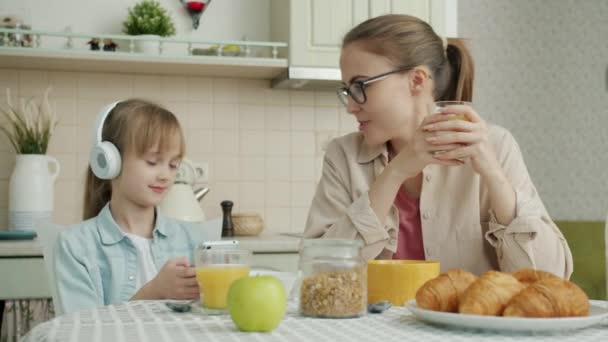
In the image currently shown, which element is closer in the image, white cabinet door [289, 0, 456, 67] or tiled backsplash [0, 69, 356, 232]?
white cabinet door [289, 0, 456, 67]

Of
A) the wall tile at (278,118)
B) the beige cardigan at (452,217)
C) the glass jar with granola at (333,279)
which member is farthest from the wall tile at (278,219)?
the glass jar with granola at (333,279)

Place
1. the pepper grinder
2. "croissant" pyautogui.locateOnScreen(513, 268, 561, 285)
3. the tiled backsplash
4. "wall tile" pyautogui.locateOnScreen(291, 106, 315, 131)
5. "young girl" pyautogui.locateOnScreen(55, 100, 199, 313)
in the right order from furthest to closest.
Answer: "wall tile" pyautogui.locateOnScreen(291, 106, 315, 131), the tiled backsplash, the pepper grinder, "young girl" pyautogui.locateOnScreen(55, 100, 199, 313), "croissant" pyautogui.locateOnScreen(513, 268, 561, 285)

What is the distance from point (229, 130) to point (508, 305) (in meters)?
2.41

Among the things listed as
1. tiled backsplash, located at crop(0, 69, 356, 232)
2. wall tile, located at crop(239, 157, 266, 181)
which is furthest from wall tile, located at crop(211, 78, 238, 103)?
wall tile, located at crop(239, 157, 266, 181)

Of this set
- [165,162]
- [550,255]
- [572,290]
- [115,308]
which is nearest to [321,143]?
[165,162]

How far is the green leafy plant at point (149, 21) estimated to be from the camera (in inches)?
120

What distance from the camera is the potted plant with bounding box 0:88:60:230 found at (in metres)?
2.89

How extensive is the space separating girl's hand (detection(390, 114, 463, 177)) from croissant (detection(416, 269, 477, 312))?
482 millimetres

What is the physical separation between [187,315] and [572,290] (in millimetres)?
542

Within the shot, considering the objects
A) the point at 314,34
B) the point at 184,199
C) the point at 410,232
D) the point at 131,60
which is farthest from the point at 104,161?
the point at 314,34

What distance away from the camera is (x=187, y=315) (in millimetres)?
1150

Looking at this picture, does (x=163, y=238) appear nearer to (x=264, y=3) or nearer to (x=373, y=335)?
(x=373, y=335)

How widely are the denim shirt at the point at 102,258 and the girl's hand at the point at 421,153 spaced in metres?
0.71

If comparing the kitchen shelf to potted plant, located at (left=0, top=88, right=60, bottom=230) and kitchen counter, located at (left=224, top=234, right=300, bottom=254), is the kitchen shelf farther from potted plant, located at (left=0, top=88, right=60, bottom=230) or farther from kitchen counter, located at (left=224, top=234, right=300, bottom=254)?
kitchen counter, located at (left=224, top=234, right=300, bottom=254)
